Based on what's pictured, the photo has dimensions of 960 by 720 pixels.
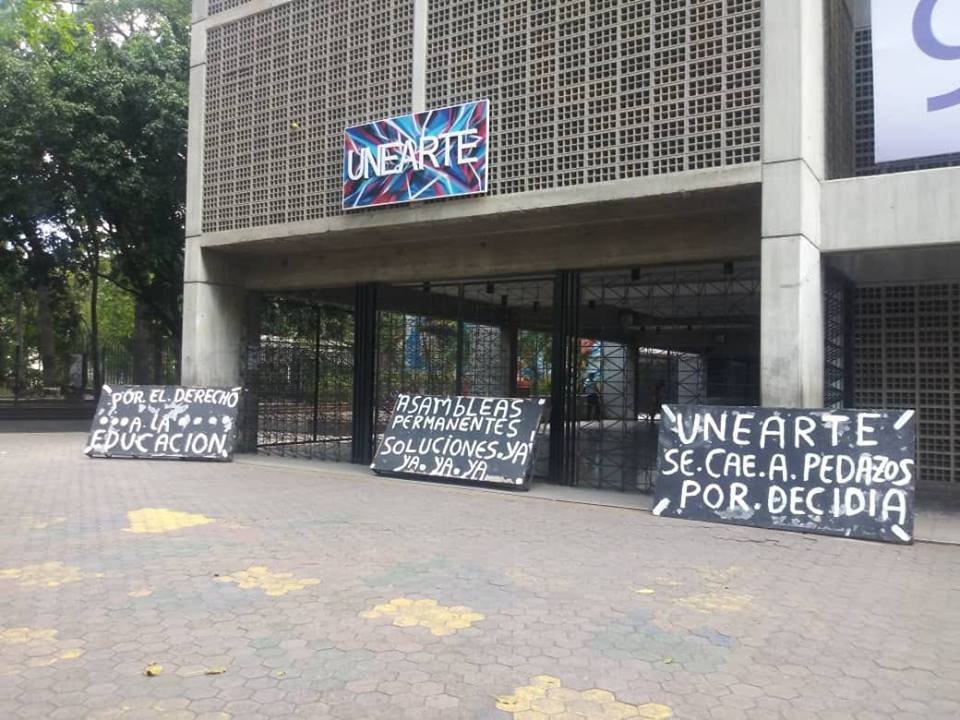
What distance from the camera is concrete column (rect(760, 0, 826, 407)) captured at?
7926 millimetres

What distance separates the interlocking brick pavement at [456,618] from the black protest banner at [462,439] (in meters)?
2.09

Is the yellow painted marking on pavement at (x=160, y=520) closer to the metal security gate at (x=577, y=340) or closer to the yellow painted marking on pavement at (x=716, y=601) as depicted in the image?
the yellow painted marking on pavement at (x=716, y=601)

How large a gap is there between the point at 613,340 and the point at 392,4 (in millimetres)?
16322

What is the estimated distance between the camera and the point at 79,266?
67.6ft

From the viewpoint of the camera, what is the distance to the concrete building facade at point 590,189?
818cm

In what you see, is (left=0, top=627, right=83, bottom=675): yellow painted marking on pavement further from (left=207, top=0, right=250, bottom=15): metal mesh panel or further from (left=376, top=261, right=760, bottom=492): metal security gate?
(left=207, top=0, right=250, bottom=15): metal mesh panel

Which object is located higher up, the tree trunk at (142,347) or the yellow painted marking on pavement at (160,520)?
the tree trunk at (142,347)

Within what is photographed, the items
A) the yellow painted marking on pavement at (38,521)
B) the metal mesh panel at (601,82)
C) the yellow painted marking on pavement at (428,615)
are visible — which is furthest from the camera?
the metal mesh panel at (601,82)

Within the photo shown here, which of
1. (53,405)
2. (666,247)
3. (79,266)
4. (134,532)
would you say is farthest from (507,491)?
(53,405)

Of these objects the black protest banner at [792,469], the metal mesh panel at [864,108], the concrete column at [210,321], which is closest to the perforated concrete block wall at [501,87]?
the concrete column at [210,321]

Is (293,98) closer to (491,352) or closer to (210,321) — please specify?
(210,321)

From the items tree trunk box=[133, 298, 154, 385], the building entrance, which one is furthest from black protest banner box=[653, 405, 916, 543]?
tree trunk box=[133, 298, 154, 385]

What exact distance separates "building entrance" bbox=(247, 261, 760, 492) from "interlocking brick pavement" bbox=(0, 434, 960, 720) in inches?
139

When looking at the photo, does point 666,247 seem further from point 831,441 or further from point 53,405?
point 53,405
